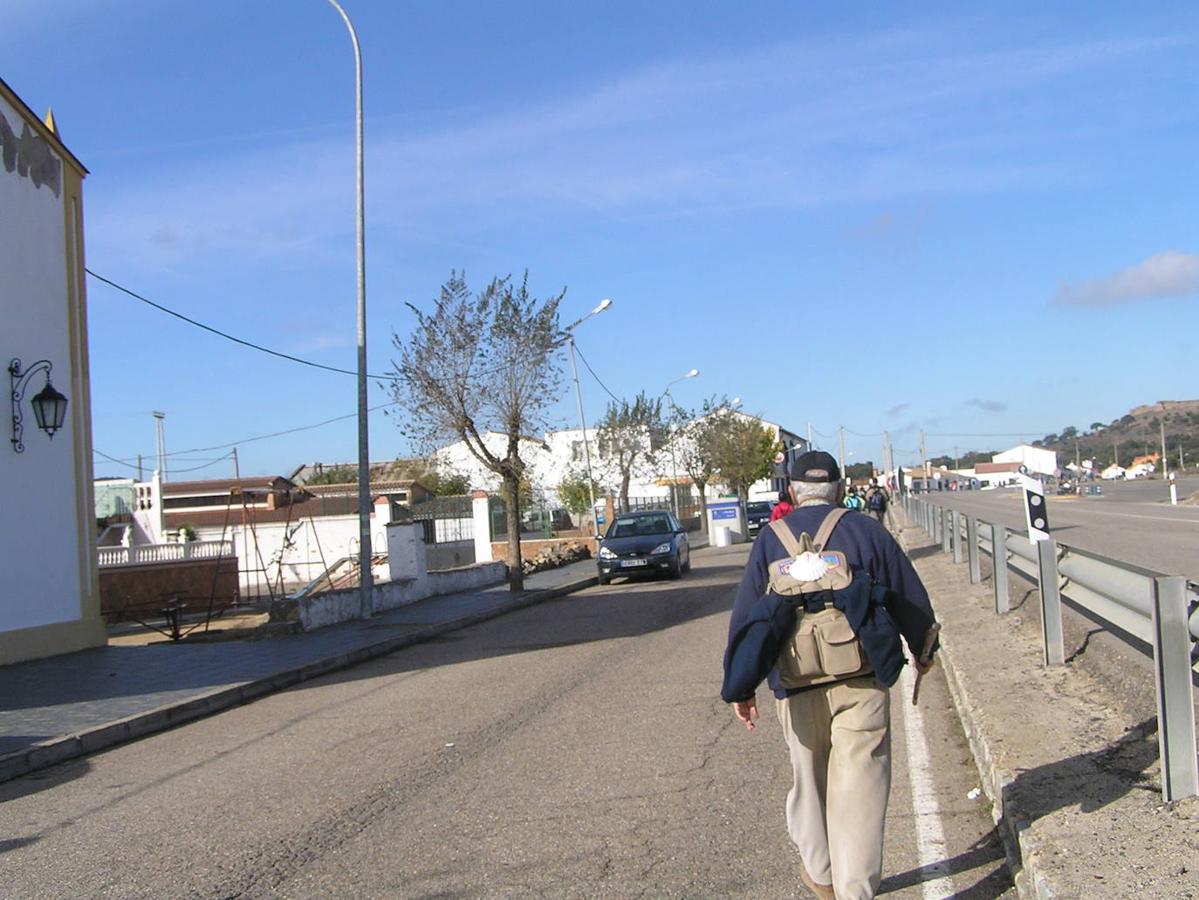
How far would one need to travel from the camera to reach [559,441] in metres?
80.6

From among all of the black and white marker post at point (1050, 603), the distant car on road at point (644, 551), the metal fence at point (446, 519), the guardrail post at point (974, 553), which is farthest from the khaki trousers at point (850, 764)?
the metal fence at point (446, 519)

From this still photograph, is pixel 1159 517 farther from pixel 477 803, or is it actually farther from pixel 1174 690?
pixel 477 803

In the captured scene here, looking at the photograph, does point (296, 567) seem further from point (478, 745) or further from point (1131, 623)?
point (1131, 623)

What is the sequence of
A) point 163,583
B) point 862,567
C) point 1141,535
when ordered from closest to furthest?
point 862,567 < point 163,583 < point 1141,535

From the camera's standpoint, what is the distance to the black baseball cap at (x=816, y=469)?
4.75 meters

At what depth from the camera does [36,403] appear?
49.6 feet

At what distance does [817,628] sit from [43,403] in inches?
530

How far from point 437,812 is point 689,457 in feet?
188

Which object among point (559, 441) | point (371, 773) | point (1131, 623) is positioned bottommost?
point (371, 773)

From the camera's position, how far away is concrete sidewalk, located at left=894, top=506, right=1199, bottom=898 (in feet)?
14.7

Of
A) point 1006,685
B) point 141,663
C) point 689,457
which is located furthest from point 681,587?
point 689,457

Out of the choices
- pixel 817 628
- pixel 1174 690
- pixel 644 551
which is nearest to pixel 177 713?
pixel 817 628

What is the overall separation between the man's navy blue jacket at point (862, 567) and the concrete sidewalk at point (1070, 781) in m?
1.07

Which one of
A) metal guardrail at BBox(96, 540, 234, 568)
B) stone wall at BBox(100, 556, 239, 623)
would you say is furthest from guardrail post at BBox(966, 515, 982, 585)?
metal guardrail at BBox(96, 540, 234, 568)
